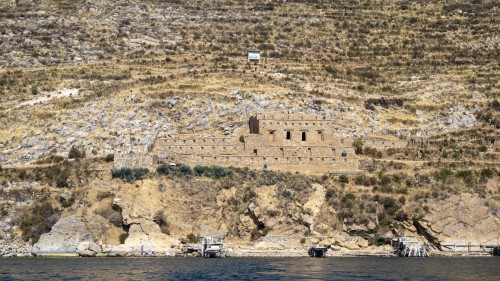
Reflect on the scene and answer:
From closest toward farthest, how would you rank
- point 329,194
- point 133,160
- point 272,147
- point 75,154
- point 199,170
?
point 329,194, point 199,170, point 133,160, point 272,147, point 75,154

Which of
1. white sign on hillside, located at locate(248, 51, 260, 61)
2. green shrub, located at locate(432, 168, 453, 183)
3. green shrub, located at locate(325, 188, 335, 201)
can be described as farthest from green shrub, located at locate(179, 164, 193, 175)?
white sign on hillside, located at locate(248, 51, 260, 61)

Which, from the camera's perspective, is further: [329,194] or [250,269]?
[329,194]

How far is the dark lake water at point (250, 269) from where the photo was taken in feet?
138

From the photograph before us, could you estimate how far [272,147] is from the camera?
199 ft

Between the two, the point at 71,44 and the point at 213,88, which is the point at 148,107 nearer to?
the point at 213,88

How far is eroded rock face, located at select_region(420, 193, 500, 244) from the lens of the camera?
55.7 m

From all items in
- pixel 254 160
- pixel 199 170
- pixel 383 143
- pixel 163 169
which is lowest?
pixel 383 143

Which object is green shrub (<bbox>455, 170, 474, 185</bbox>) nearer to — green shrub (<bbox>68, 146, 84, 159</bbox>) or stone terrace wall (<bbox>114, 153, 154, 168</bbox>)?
stone terrace wall (<bbox>114, 153, 154, 168</bbox>)

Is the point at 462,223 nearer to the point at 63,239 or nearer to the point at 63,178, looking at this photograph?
the point at 63,239

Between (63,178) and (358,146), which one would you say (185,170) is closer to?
(63,178)

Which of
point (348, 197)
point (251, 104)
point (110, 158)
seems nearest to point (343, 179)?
point (348, 197)

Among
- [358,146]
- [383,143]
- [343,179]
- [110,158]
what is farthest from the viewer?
[383,143]

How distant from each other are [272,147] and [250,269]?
639 inches

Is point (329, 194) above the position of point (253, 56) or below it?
below
